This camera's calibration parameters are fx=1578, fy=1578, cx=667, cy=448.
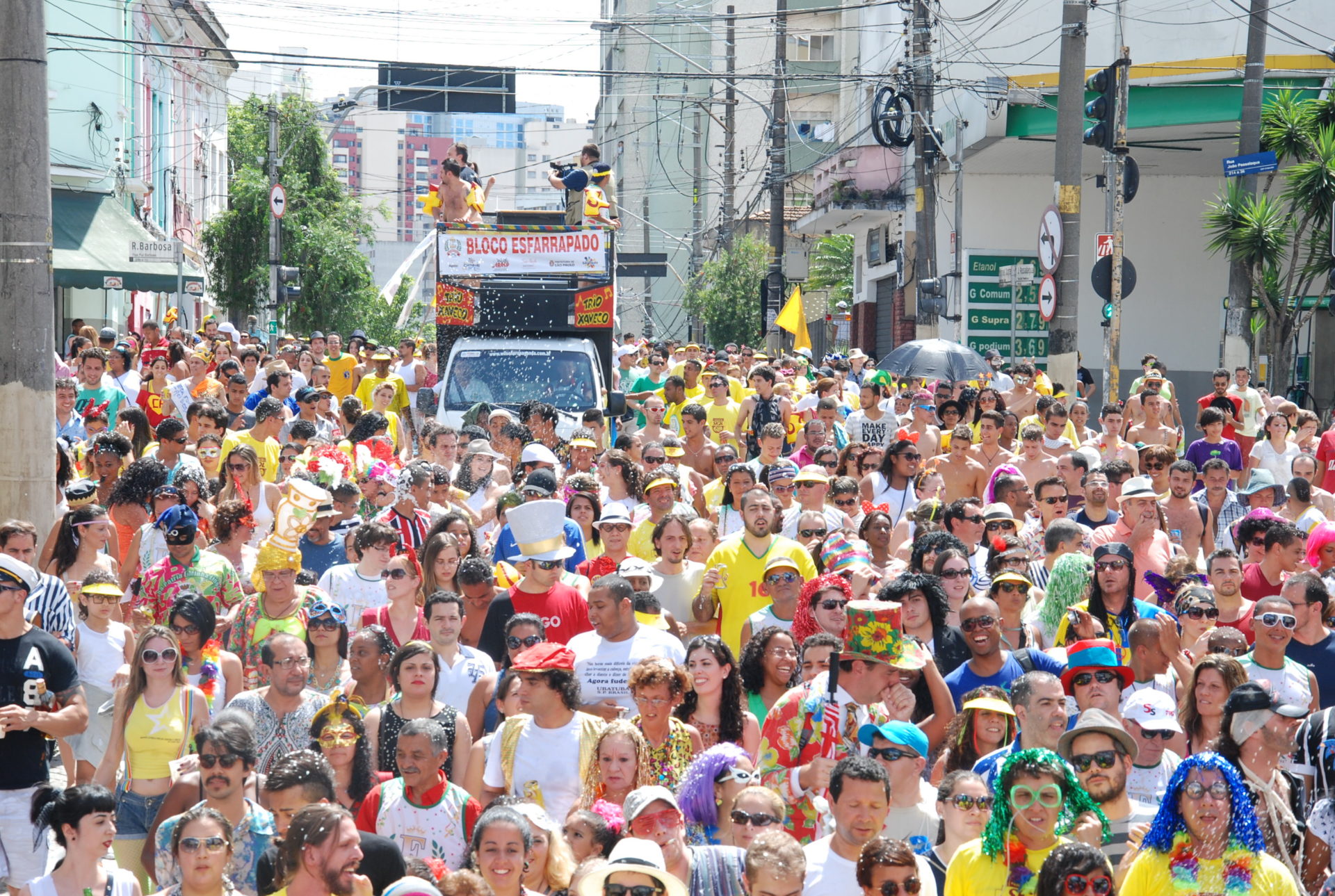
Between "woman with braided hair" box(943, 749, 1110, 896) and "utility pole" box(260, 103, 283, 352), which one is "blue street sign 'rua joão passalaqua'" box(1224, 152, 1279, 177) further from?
"utility pole" box(260, 103, 283, 352)

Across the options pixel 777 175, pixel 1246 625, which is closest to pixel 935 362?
pixel 1246 625

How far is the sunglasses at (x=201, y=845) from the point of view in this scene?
521cm

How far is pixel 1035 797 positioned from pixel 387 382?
11.7 m

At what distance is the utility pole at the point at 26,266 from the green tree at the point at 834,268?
43672 millimetres

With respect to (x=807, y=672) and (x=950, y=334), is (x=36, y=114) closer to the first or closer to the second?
(x=807, y=672)

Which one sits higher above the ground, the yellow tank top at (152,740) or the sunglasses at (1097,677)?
the sunglasses at (1097,677)

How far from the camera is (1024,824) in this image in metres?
5.03

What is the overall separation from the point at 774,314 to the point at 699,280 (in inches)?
1037

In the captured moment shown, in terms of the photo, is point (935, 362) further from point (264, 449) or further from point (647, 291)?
point (647, 291)

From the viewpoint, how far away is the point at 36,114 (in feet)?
29.1

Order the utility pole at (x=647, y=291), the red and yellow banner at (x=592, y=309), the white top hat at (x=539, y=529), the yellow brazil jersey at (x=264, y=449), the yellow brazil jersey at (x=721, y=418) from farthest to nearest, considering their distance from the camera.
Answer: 1. the utility pole at (x=647, y=291)
2. the red and yellow banner at (x=592, y=309)
3. the yellow brazil jersey at (x=721, y=418)
4. the yellow brazil jersey at (x=264, y=449)
5. the white top hat at (x=539, y=529)

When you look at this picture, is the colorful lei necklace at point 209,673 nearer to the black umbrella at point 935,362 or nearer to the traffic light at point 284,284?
the black umbrella at point 935,362

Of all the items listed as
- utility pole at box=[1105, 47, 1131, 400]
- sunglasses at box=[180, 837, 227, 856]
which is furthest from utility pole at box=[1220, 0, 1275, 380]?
sunglasses at box=[180, 837, 227, 856]

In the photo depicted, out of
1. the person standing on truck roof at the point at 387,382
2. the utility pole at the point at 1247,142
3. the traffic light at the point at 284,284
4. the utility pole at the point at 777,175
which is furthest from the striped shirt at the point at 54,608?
the utility pole at the point at 777,175
